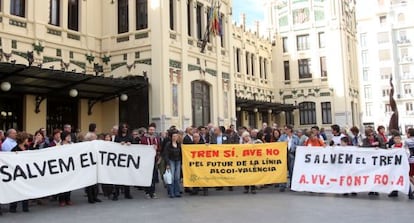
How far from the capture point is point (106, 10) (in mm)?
22453

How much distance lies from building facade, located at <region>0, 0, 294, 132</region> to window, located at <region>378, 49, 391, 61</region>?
55.9 metres

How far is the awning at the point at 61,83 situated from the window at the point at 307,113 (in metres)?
23.7

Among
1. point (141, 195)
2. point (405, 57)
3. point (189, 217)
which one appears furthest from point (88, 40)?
point (405, 57)

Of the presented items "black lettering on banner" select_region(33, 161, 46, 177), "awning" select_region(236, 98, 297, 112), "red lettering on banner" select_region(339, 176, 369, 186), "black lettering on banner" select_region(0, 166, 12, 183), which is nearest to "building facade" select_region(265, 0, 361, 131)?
"awning" select_region(236, 98, 297, 112)

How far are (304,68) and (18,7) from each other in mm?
29793

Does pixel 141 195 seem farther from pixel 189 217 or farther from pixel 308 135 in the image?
pixel 308 135

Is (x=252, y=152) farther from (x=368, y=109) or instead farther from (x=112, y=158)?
(x=368, y=109)

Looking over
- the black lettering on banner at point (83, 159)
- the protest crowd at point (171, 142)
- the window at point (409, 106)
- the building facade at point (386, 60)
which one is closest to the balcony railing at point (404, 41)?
the building facade at point (386, 60)

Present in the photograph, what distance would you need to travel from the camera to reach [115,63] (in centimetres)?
2186

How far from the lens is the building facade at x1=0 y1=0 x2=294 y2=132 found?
701 inches

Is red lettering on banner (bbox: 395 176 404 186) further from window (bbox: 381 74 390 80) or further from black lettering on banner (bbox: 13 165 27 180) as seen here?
window (bbox: 381 74 390 80)

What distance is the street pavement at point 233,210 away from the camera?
28.7ft

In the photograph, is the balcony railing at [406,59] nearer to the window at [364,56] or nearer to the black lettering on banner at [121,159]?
the window at [364,56]

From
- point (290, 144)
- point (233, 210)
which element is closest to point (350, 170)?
point (290, 144)
